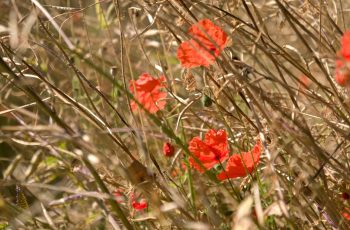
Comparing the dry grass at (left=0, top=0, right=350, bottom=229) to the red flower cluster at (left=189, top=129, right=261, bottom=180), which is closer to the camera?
the dry grass at (left=0, top=0, right=350, bottom=229)

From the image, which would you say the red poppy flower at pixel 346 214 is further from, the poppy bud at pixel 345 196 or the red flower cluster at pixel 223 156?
the red flower cluster at pixel 223 156

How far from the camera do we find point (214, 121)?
148 cm

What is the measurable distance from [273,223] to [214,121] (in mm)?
326

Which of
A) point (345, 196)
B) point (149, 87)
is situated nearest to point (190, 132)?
point (149, 87)

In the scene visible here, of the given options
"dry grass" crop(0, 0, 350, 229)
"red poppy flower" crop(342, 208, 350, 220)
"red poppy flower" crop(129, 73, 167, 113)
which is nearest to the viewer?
"dry grass" crop(0, 0, 350, 229)

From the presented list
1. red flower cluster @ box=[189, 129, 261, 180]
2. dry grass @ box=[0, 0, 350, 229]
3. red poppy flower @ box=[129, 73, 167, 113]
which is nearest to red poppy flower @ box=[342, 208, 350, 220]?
dry grass @ box=[0, 0, 350, 229]

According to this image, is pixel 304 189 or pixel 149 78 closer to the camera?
pixel 304 189

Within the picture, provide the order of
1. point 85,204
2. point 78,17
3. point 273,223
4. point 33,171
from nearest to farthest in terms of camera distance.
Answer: point 273,223
point 85,204
point 33,171
point 78,17

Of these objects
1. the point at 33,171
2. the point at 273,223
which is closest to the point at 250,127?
the point at 273,223

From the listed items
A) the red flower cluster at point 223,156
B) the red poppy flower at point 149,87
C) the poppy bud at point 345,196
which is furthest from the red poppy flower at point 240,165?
the red poppy flower at point 149,87

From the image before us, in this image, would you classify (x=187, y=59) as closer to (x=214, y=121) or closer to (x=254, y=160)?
(x=254, y=160)

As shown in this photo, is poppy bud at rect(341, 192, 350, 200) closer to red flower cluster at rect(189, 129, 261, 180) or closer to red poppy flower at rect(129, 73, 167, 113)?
red flower cluster at rect(189, 129, 261, 180)

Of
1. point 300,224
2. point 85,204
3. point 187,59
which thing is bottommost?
point 85,204

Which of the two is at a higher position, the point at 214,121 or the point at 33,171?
the point at 214,121
